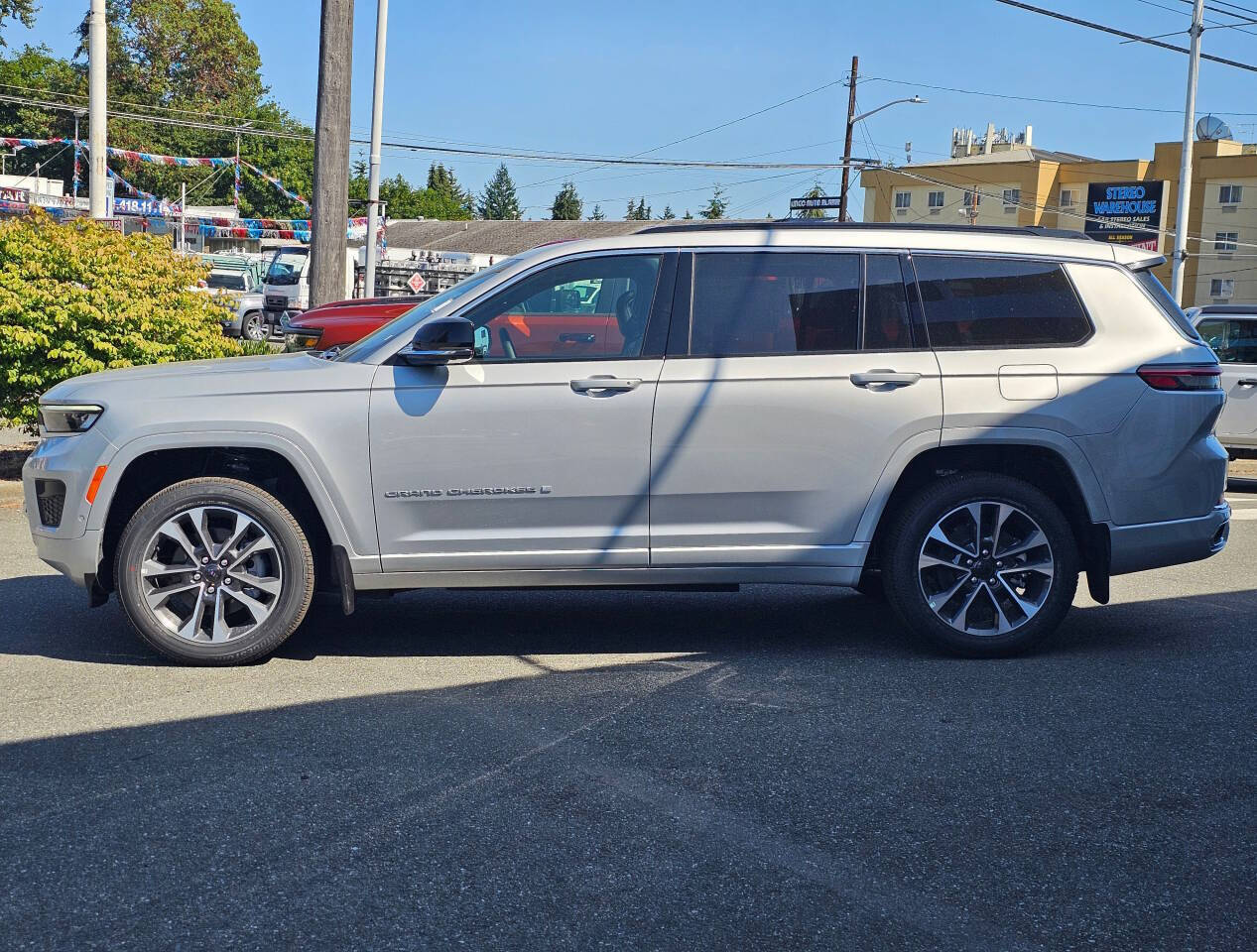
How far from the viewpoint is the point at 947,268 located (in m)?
6.21

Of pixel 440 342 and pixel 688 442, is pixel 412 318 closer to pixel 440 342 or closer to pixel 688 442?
pixel 440 342

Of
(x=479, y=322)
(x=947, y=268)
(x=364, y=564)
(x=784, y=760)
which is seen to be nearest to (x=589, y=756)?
(x=784, y=760)

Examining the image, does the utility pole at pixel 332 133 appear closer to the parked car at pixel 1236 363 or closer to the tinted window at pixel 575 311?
the tinted window at pixel 575 311

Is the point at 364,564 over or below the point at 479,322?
below

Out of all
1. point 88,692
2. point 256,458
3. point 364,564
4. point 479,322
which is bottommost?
point 88,692

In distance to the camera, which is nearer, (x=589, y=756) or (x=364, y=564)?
(x=589, y=756)

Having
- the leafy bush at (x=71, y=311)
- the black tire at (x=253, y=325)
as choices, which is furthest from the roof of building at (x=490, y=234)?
the leafy bush at (x=71, y=311)

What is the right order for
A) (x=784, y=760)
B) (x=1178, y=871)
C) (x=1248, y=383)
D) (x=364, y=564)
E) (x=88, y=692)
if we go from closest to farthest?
(x=1178, y=871) → (x=784, y=760) → (x=88, y=692) → (x=364, y=564) → (x=1248, y=383)

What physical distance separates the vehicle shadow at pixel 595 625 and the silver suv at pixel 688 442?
430 mm

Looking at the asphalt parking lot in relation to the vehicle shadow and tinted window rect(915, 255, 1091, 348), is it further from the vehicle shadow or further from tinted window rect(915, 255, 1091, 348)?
tinted window rect(915, 255, 1091, 348)

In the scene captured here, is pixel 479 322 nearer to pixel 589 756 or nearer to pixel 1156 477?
pixel 589 756

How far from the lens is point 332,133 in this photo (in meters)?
12.9

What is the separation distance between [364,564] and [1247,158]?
223 feet

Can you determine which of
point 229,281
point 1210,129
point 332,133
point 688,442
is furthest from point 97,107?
point 1210,129
